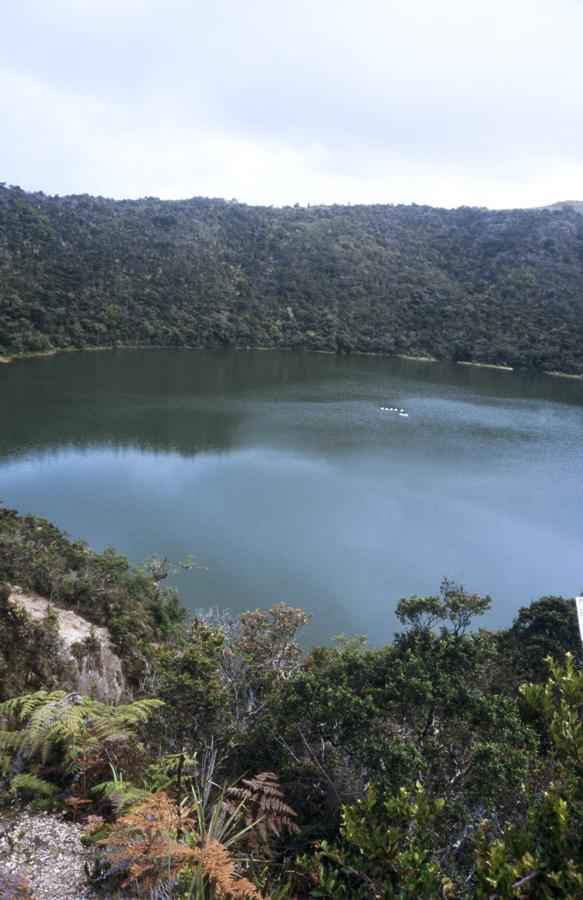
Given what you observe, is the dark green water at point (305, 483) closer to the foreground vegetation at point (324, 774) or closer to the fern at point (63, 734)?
the foreground vegetation at point (324, 774)

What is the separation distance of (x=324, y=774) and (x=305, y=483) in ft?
56.2

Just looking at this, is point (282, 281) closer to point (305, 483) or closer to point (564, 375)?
point (564, 375)

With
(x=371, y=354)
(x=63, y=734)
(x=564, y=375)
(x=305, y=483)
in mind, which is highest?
(x=371, y=354)

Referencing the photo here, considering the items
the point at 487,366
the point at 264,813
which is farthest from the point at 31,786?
the point at 487,366

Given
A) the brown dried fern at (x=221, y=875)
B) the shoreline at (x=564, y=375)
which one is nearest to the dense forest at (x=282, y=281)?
the shoreline at (x=564, y=375)

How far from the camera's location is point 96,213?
67.2 metres

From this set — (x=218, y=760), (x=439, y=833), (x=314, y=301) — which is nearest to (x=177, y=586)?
(x=218, y=760)

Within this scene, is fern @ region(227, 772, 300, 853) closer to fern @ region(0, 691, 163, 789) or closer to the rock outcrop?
fern @ region(0, 691, 163, 789)

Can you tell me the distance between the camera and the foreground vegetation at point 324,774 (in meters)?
2.51

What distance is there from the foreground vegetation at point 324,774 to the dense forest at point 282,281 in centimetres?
4038

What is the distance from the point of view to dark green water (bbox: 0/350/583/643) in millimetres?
14758

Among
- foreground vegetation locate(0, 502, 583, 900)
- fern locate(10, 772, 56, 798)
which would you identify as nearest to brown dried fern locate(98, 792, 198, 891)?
foreground vegetation locate(0, 502, 583, 900)

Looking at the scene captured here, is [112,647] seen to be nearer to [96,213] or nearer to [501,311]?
[501,311]

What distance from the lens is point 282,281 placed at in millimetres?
66062
